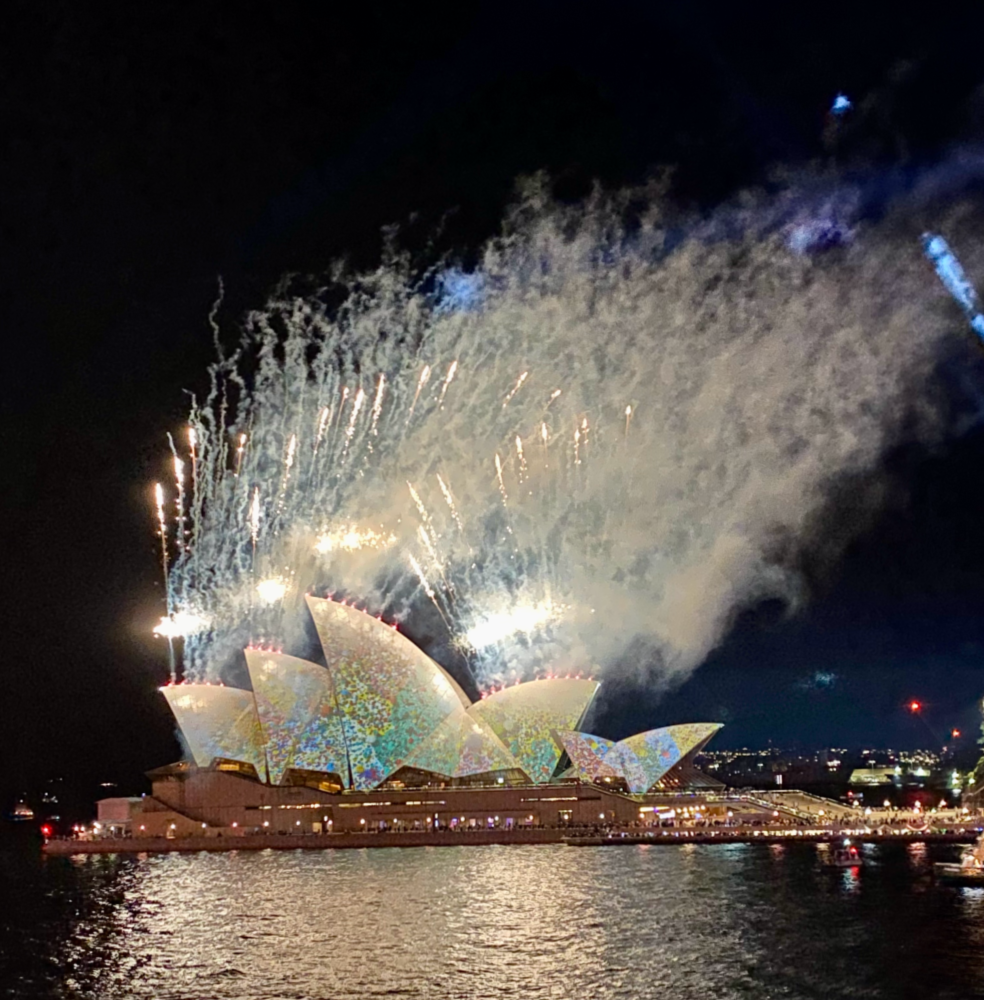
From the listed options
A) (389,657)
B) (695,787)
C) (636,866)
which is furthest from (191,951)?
(695,787)

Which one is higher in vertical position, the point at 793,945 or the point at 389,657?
the point at 389,657

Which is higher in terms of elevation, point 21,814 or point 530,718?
point 530,718

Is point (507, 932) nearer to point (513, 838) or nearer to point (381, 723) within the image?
point (513, 838)

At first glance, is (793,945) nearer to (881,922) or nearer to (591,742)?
(881,922)

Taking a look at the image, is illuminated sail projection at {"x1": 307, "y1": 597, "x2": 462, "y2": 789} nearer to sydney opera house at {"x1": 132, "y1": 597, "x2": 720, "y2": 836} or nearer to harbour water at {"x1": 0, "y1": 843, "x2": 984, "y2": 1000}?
sydney opera house at {"x1": 132, "y1": 597, "x2": 720, "y2": 836}

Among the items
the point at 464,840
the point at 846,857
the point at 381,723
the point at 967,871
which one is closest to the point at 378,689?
the point at 381,723
